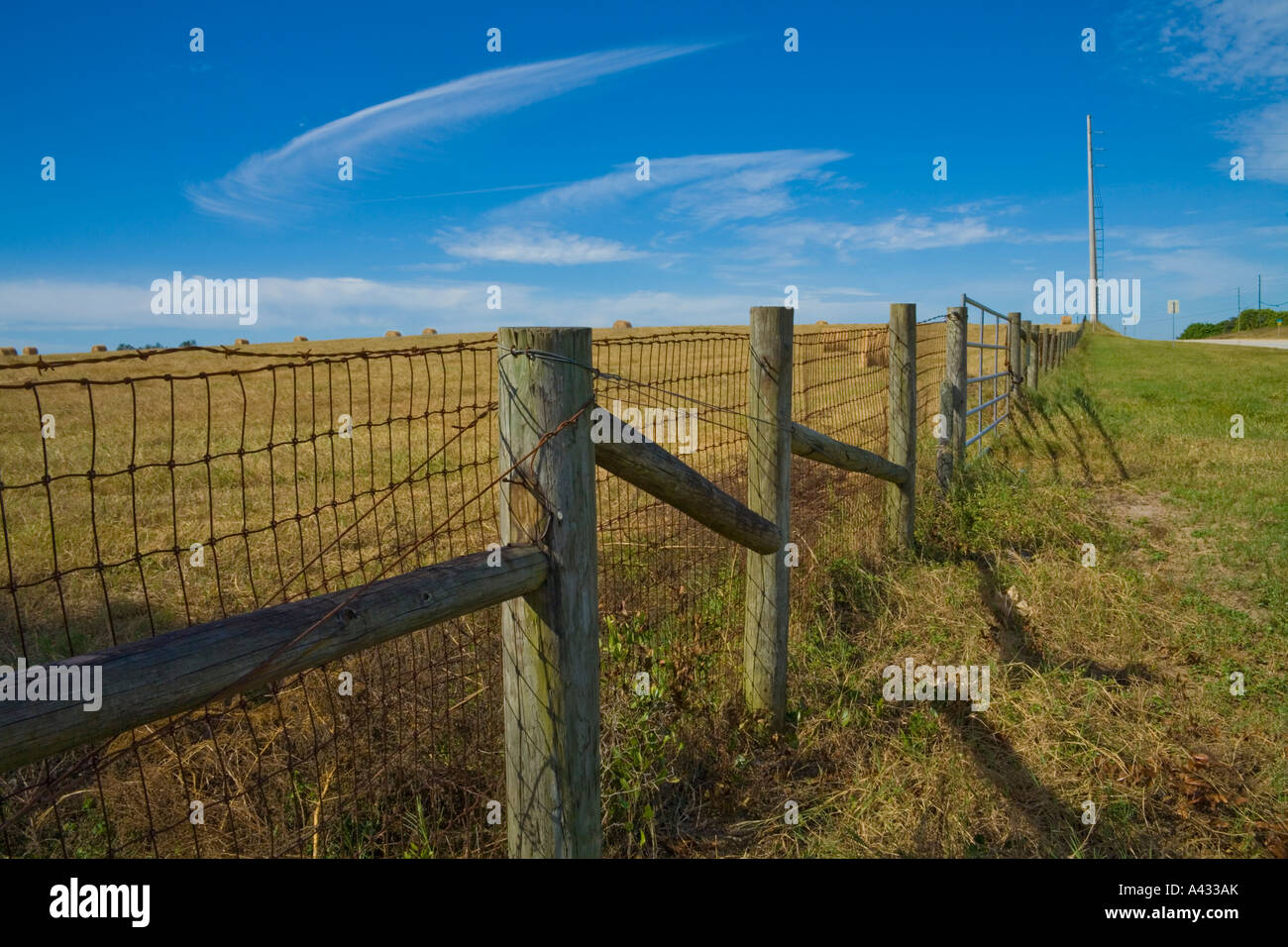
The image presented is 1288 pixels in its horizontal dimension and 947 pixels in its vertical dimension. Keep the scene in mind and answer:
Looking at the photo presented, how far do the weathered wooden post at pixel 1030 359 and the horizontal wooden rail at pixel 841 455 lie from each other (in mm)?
10881

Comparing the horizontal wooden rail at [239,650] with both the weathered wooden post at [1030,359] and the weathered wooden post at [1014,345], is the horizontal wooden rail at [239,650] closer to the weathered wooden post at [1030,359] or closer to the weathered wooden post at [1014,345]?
the weathered wooden post at [1014,345]

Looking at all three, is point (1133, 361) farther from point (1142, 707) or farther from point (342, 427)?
point (342, 427)

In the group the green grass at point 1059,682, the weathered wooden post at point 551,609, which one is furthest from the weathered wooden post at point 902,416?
the weathered wooden post at point 551,609

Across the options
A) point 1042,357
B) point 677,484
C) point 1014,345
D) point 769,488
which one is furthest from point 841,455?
point 1042,357

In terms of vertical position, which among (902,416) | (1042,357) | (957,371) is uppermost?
(1042,357)

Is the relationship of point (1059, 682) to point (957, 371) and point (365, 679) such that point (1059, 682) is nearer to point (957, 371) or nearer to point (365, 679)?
point (365, 679)

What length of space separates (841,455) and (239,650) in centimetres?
358

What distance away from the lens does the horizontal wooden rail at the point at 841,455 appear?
420 centimetres

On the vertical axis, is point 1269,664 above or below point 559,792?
below

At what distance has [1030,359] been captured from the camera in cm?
1570
